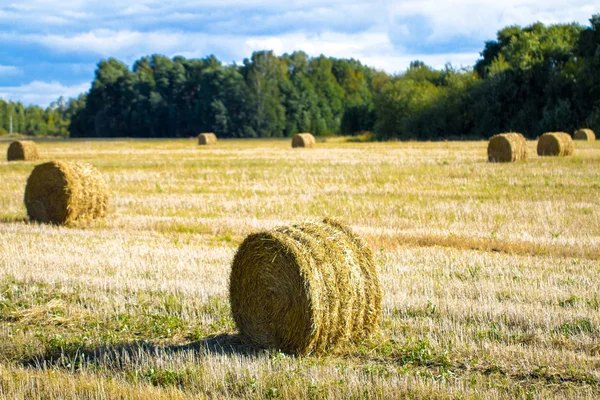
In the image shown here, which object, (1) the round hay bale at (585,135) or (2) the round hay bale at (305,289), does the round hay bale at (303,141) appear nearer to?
(1) the round hay bale at (585,135)

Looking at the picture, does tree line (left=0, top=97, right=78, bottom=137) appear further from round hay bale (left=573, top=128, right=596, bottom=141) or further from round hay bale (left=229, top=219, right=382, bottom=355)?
round hay bale (left=229, top=219, right=382, bottom=355)

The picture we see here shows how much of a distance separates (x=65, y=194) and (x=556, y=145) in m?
23.0

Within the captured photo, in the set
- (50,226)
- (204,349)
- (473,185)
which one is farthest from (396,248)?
(473,185)

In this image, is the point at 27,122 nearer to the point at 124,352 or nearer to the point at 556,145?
the point at 556,145

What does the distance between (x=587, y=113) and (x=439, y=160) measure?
1176 inches

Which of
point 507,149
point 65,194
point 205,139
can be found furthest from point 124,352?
point 205,139

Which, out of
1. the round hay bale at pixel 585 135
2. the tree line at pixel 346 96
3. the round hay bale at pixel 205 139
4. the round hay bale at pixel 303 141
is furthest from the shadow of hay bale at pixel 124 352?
the round hay bale at pixel 205 139

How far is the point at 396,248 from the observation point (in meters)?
12.0

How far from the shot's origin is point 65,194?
50.5ft

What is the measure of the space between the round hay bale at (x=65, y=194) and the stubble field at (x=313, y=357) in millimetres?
401

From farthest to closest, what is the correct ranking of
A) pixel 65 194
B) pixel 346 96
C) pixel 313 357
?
pixel 346 96 → pixel 65 194 → pixel 313 357

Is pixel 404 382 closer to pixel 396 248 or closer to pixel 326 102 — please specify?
pixel 396 248

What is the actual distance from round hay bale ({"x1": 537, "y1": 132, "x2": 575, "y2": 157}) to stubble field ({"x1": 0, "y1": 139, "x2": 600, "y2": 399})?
1342cm

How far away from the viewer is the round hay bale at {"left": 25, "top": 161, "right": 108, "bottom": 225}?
15.4 m
